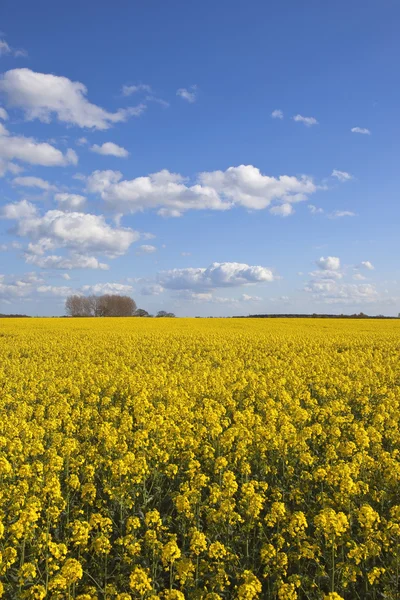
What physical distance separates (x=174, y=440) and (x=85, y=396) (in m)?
4.71

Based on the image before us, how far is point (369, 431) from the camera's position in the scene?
8.08 m

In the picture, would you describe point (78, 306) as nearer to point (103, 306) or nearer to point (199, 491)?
point (103, 306)

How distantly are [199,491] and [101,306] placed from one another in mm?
96483

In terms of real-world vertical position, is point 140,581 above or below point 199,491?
below

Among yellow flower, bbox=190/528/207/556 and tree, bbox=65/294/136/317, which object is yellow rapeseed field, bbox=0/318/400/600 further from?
tree, bbox=65/294/136/317

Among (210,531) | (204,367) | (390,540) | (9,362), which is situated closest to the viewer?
(390,540)

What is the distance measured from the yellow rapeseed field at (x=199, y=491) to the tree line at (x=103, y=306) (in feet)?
280

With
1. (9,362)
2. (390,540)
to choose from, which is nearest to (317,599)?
(390,540)

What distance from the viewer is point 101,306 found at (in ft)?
327

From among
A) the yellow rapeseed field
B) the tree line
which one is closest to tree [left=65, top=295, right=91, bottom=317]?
the tree line

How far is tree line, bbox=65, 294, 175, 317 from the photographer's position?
97938 mm

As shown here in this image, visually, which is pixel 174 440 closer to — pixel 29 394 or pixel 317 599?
pixel 317 599

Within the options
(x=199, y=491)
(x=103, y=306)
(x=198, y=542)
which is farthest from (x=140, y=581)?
(x=103, y=306)

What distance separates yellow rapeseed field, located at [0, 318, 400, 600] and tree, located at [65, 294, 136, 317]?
281ft
